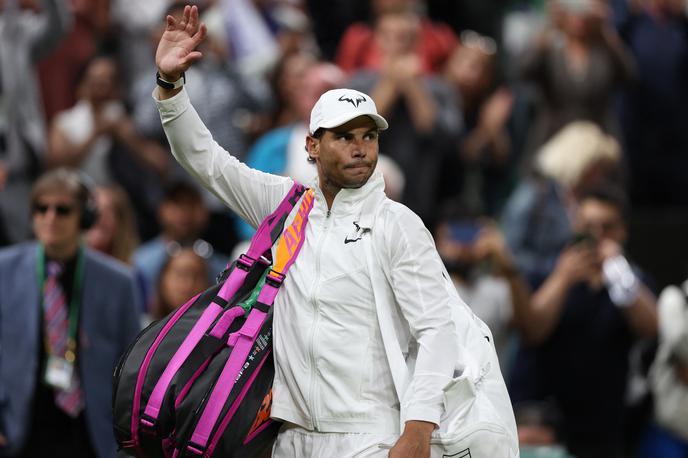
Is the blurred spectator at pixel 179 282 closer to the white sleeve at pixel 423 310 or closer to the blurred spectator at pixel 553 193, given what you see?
the blurred spectator at pixel 553 193

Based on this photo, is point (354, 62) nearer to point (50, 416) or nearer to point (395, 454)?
point (50, 416)

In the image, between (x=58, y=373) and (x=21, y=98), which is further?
(x=21, y=98)

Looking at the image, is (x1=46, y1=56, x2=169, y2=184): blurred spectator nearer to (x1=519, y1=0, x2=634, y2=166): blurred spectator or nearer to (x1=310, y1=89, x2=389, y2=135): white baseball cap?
(x1=519, y1=0, x2=634, y2=166): blurred spectator

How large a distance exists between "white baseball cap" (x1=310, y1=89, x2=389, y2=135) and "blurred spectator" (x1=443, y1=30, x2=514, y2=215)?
564cm

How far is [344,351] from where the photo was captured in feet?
17.0

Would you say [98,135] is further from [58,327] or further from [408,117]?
[58,327]

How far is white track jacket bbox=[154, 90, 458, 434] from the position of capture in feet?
16.6

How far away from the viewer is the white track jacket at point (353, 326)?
5.07 m

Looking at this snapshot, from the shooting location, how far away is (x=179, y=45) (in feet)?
17.6

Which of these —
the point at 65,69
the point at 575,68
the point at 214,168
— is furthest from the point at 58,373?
the point at 575,68

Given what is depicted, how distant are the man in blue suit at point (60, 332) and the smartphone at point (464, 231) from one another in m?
2.29

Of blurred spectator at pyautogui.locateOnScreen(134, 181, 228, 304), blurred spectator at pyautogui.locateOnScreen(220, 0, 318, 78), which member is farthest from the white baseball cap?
blurred spectator at pyautogui.locateOnScreen(220, 0, 318, 78)

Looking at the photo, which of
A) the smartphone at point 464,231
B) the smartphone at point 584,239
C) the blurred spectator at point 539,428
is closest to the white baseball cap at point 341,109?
the blurred spectator at point 539,428

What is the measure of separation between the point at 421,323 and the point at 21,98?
541cm
